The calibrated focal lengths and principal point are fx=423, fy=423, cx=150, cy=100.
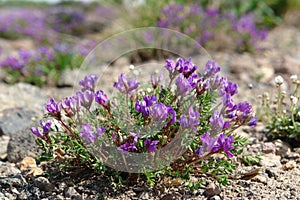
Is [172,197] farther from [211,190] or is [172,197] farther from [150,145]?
[150,145]

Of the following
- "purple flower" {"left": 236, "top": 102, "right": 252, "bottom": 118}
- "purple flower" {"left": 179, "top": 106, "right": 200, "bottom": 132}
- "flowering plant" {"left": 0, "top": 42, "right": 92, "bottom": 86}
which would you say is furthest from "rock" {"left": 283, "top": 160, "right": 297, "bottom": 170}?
"flowering plant" {"left": 0, "top": 42, "right": 92, "bottom": 86}

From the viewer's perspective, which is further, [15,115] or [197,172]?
[15,115]

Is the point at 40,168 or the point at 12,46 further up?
the point at 12,46

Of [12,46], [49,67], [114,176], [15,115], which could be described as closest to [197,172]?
[114,176]

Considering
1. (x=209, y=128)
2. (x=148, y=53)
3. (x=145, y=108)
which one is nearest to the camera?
(x=145, y=108)

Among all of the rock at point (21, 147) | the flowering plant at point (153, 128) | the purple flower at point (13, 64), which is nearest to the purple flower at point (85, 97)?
the flowering plant at point (153, 128)

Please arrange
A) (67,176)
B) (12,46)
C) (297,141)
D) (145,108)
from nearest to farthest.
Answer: (145,108), (67,176), (297,141), (12,46)

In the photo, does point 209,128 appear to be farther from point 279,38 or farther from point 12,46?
point 12,46

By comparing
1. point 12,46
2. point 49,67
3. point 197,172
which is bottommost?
point 197,172
